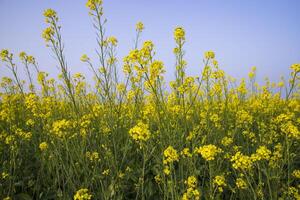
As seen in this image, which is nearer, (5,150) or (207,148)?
(207,148)

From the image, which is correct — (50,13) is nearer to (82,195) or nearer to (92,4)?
(92,4)

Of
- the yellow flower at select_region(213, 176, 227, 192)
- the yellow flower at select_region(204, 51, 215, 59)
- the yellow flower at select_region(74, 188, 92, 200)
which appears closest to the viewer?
the yellow flower at select_region(74, 188, 92, 200)

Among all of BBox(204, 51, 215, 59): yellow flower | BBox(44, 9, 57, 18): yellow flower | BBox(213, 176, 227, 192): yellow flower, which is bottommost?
BBox(213, 176, 227, 192): yellow flower

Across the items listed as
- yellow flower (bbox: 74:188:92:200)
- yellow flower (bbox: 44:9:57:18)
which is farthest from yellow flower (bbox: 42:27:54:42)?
yellow flower (bbox: 74:188:92:200)

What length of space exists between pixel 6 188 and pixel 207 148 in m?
2.15

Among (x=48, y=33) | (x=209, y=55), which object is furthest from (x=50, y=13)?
(x=209, y=55)

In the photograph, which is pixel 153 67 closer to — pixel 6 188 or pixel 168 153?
pixel 168 153

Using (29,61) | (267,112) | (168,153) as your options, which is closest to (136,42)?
(168,153)

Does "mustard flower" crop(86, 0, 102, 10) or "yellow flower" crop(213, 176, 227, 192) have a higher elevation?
"mustard flower" crop(86, 0, 102, 10)

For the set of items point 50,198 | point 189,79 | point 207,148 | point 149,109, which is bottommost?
point 50,198

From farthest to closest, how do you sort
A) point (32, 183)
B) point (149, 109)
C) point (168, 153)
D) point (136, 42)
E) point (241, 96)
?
point (241, 96), point (149, 109), point (136, 42), point (32, 183), point (168, 153)

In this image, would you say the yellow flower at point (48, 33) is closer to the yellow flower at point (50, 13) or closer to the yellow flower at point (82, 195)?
the yellow flower at point (50, 13)

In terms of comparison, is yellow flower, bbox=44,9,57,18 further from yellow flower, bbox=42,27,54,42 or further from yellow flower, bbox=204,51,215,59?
yellow flower, bbox=204,51,215,59

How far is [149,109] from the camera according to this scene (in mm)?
3598
